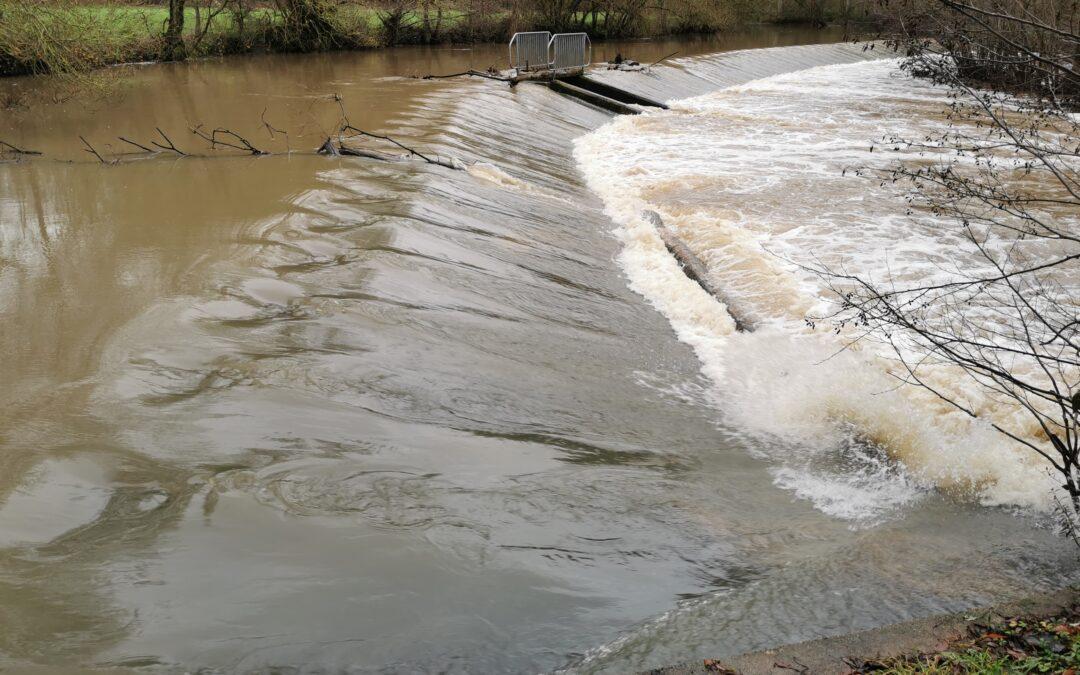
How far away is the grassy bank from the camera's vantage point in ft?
61.1

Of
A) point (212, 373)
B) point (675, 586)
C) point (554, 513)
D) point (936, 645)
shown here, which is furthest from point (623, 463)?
point (212, 373)

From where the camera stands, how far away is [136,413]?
568 cm

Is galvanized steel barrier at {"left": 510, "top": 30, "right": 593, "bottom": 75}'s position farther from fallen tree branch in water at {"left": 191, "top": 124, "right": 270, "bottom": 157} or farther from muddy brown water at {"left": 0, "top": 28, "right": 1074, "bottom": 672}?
muddy brown water at {"left": 0, "top": 28, "right": 1074, "bottom": 672}

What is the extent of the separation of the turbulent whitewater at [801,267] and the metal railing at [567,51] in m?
3.61

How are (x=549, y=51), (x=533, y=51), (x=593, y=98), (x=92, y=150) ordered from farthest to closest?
1. (x=533, y=51)
2. (x=549, y=51)
3. (x=593, y=98)
4. (x=92, y=150)

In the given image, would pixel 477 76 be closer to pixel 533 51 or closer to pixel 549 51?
pixel 533 51

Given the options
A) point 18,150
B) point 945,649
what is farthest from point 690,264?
point 18,150

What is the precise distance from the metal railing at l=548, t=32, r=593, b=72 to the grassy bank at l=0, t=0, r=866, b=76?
9.20 metres

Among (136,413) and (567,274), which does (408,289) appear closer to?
(567,274)

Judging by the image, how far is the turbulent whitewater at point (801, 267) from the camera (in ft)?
20.2

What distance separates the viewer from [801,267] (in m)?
7.98

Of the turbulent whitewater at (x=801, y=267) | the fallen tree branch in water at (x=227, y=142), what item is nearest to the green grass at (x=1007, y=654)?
the turbulent whitewater at (x=801, y=267)

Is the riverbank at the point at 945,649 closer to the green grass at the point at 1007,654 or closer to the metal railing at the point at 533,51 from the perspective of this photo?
the green grass at the point at 1007,654

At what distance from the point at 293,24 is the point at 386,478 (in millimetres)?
28362
